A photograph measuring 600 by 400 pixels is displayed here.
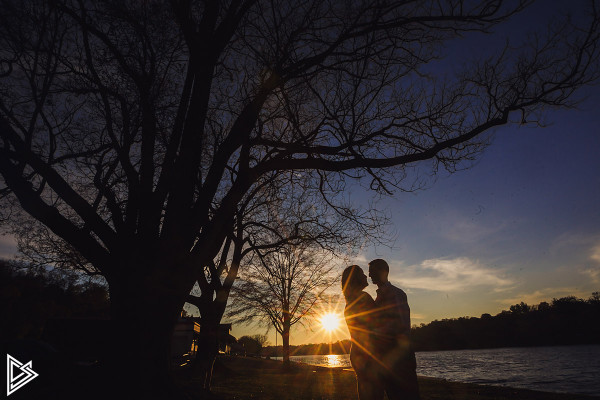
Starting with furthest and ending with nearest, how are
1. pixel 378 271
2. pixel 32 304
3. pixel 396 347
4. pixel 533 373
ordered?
pixel 32 304 → pixel 533 373 → pixel 378 271 → pixel 396 347

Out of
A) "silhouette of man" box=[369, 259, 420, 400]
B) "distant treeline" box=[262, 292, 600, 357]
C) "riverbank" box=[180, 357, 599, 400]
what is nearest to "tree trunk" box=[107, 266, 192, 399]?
"riverbank" box=[180, 357, 599, 400]

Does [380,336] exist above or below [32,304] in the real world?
below

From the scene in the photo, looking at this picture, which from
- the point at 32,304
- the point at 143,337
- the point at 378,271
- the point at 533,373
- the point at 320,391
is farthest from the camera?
the point at 32,304

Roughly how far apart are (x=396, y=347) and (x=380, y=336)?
183 millimetres

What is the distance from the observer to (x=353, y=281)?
147 inches

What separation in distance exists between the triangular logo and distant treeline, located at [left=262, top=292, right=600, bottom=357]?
109502 millimetres

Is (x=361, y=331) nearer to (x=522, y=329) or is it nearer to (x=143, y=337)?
(x=143, y=337)

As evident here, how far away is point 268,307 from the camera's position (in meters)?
28.5

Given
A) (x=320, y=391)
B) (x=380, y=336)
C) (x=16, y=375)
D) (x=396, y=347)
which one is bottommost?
(x=320, y=391)

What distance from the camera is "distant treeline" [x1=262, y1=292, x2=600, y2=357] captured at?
354 feet

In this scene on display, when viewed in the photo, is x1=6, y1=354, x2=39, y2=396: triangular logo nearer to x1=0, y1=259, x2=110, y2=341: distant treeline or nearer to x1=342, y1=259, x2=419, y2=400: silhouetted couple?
x1=342, y1=259, x2=419, y2=400: silhouetted couple

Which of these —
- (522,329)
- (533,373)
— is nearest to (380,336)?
(533,373)

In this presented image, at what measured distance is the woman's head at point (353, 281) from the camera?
3707 mm

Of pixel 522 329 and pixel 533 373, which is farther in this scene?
pixel 522 329
